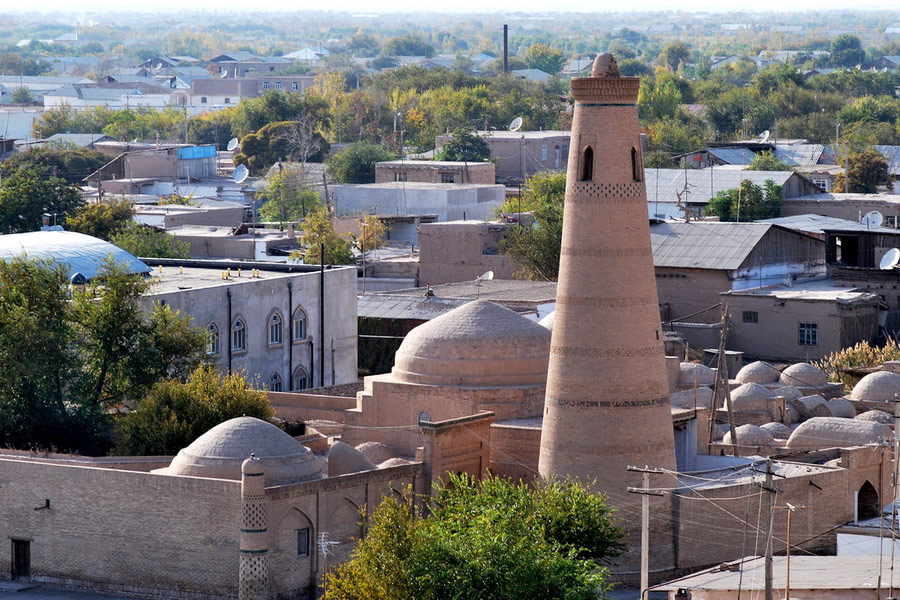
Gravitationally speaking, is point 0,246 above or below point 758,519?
above

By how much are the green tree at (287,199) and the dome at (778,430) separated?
3894 cm

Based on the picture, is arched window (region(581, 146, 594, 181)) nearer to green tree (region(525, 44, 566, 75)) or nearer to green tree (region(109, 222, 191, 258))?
green tree (region(109, 222, 191, 258))

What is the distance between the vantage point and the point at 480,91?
389ft

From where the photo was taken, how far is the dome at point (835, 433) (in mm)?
31812

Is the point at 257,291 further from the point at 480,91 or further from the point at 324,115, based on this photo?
the point at 480,91

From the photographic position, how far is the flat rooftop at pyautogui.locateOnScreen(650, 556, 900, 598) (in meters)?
24.0

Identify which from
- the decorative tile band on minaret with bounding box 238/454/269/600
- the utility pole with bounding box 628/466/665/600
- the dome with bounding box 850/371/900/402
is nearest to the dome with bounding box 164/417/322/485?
the decorative tile band on minaret with bounding box 238/454/269/600

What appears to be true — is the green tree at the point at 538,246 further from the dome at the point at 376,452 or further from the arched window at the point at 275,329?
the dome at the point at 376,452

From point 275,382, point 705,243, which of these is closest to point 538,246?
point 705,243

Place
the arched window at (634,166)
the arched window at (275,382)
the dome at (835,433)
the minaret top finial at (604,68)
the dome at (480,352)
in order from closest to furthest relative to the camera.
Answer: the arched window at (634,166)
the minaret top finial at (604,68)
the dome at (480,352)
the dome at (835,433)
the arched window at (275,382)

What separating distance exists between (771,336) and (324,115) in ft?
210

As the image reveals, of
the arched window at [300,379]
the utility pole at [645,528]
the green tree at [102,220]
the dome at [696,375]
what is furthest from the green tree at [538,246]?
the utility pole at [645,528]

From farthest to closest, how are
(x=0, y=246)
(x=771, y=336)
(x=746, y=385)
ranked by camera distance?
1. (x=771, y=336)
2. (x=0, y=246)
3. (x=746, y=385)

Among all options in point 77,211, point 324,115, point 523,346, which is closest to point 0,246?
point 523,346
